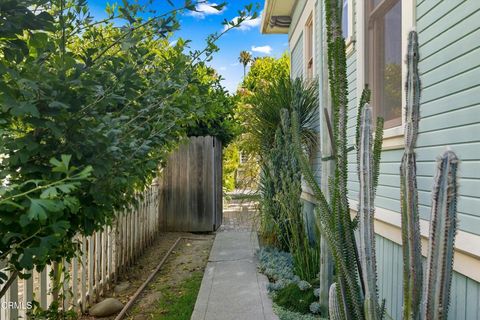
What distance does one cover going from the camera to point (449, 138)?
2240 millimetres

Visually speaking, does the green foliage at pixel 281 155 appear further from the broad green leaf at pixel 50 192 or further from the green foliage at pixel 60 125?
the broad green leaf at pixel 50 192

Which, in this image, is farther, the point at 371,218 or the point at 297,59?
the point at 297,59

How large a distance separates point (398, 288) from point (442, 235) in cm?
154

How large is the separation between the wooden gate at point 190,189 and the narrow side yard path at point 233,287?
162 cm

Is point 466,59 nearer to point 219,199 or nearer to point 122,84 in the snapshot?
point 122,84

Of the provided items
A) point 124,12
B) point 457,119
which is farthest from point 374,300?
point 124,12

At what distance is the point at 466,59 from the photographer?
2.06m

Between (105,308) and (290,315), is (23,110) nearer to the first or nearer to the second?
(290,315)

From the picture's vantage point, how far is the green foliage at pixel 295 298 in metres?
3.47

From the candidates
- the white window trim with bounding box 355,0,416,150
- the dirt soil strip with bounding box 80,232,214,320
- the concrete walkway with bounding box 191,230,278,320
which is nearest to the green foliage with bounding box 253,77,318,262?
the concrete walkway with bounding box 191,230,278,320

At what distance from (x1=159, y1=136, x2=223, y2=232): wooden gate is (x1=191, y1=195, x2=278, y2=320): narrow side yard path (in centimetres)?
162

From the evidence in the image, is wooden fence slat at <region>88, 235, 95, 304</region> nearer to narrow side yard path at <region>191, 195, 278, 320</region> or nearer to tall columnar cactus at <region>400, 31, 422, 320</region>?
narrow side yard path at <region>191, 195, 278, 320</region>

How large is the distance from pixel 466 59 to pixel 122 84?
5.80ft

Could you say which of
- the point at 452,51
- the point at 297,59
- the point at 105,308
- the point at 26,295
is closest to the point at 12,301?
the point at 26,295
